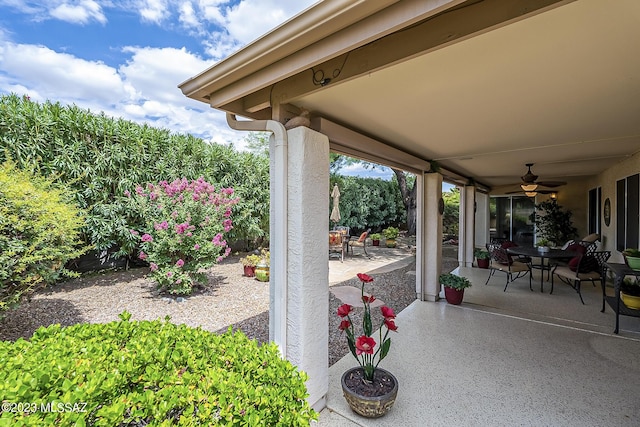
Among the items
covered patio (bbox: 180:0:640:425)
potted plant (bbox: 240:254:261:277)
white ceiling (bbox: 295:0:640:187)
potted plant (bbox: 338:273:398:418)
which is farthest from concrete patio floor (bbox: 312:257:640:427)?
potted plant (bbox: 240:254:261:277)

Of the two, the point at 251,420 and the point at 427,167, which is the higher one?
the point at 427,167

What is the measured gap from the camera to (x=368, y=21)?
137 cm

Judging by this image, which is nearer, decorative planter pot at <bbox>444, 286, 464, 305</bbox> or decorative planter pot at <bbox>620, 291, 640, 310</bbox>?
decorative planter pot at <bbox>620, 291, 640, 310</bbox>

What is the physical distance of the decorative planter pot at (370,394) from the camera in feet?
7.18

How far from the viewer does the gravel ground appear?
392 centimetres

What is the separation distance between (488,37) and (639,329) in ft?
16.3

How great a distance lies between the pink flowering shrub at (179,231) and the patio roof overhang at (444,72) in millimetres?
3378

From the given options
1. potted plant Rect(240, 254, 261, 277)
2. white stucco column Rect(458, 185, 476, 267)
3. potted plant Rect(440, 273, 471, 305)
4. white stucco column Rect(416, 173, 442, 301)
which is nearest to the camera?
potted plant Rect(440, 273, 471, 305)

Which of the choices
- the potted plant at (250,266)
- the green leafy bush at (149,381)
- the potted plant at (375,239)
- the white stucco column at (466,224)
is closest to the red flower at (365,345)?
the green leafy bush at (149,381)

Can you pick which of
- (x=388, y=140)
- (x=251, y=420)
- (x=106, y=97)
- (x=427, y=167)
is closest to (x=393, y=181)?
(x=427, y=167)

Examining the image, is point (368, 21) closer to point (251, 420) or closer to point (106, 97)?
point (251, 420)

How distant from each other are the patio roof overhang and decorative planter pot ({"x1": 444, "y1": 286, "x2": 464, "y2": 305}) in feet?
8.87

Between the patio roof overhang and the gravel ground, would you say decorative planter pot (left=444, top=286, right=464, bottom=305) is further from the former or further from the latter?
the patio roof overhang

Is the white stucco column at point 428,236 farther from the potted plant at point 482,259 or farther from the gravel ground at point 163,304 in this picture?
the potted plant at point 482,259
